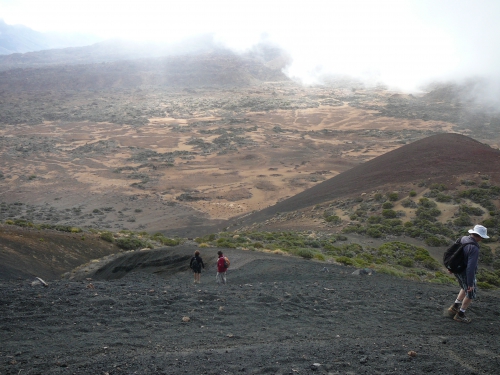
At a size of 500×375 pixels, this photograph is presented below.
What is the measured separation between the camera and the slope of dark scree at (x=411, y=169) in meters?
21.9

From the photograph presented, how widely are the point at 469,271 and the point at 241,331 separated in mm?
3367

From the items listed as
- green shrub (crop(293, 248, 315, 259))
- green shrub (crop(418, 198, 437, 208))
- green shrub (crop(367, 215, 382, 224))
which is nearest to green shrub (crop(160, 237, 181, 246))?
green shrub (crop(293, 248, 315, 259))

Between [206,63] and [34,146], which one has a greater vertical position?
[206,63]

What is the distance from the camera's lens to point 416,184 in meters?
21.2

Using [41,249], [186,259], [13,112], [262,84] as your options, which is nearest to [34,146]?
[13,112]

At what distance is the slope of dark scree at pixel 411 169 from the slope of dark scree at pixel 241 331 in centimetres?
1548

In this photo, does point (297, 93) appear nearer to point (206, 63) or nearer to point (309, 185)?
point (206, 63)

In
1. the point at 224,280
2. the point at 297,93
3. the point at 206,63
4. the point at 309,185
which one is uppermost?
the point at 206,63

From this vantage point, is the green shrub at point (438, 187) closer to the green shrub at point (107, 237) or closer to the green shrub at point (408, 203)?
the green shrub at point (408, 203)

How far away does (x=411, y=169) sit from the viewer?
76.5ft

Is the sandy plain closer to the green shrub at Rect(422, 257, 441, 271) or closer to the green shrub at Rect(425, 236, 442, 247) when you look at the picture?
the green shrub at Rect(425, 236, 442, 247)

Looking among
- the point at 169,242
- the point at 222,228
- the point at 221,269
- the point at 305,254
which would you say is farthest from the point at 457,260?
the point at 222,228

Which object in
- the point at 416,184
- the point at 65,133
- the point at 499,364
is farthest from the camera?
the point at 65,133

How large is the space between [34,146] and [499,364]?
55.2 m
